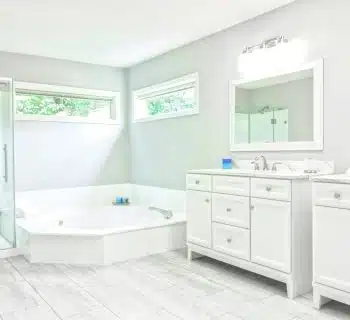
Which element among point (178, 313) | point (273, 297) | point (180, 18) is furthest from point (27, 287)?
point (180, 18)

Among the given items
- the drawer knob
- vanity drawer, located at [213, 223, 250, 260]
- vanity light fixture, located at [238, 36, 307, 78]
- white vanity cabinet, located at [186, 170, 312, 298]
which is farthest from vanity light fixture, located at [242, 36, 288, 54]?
vanity drawer, located at [213, 223, 250, 260]

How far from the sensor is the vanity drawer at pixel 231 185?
288cm

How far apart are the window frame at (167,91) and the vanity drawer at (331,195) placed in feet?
6.51

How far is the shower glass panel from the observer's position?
12.2 ft

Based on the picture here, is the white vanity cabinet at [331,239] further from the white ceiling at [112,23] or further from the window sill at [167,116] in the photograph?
the window sill at [167,116]

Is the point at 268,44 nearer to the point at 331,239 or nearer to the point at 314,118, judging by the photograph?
the point at 314,118

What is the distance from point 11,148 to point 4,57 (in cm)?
127

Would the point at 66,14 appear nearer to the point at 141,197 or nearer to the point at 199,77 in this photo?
the point at 199,77

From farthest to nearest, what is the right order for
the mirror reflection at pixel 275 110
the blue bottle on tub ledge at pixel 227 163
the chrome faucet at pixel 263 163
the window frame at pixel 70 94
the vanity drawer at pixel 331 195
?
the window frame at pixel 70 94 < the blue bottle on tub ledge at pixel 227 163 < the chrome faucet at pixel 263 163 < the mirror reflection at pixel 275 110 < the vanity drawer at pixel 331 195

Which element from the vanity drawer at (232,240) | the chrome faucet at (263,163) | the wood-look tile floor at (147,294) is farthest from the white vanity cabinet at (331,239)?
the chrome faucet at (263,163)

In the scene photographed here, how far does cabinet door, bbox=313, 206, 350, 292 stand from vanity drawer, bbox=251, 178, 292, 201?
24 centimetres

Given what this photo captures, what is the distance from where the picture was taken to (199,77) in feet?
13.3

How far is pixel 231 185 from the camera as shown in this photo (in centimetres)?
302

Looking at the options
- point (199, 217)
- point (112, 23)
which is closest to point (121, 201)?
point (199, 217)
